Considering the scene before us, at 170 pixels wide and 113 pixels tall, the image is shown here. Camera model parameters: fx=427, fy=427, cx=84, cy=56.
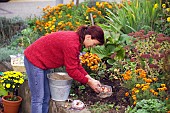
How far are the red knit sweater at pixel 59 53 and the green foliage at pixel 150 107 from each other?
0.71 m

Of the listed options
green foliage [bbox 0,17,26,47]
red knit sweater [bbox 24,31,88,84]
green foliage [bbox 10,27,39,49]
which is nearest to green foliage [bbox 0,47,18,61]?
green foliage [bbox 10,27,39,49]

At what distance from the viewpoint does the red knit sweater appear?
15.9 ft

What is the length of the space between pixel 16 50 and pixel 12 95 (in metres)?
1.40

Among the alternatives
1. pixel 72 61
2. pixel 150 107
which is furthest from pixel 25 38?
pixel 150 107

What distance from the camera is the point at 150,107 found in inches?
183

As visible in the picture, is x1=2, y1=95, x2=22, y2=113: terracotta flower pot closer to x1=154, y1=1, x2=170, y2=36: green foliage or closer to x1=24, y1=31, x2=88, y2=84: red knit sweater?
x1=24, y1=31, x2=88, y2=84: red knit sweater

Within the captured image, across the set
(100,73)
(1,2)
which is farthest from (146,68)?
(1,2)

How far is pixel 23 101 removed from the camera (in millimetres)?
6672

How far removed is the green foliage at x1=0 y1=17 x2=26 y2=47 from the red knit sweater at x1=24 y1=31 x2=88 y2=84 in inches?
154

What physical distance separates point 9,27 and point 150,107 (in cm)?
505

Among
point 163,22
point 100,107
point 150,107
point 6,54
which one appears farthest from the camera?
point 6,54

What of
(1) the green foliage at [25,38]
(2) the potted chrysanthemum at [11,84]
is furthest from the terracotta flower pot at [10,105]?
(1) the green foliage at [25,38]

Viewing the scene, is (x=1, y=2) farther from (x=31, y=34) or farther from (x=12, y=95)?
(x=12, y=95)

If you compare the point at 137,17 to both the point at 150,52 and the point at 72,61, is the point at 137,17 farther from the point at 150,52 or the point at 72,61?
the point at 72,61
